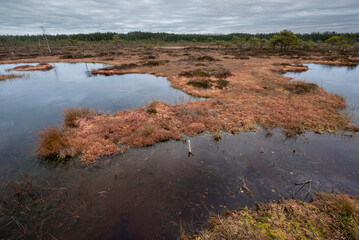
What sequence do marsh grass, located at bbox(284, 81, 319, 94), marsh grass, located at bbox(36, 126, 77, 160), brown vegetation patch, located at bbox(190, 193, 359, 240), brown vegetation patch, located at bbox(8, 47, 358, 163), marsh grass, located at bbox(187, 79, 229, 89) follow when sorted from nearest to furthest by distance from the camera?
brown vegetation patch, located at bbox(190, 193, 359, 240) < marsh grass, located at bbox(36, 126, 77, 160) < brown vegetation patch, located at bbox(8, 47, 358, 163) < marsh grass, located at bbox(284, 81, 319, 94) < marsh grass, located at bbox(187, 79, 229, 89)

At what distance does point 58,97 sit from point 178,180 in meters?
20.6

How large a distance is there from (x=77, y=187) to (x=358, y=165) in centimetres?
1480

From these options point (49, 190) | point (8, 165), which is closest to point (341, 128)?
point (49, 190)

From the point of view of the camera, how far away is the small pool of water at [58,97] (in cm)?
1336

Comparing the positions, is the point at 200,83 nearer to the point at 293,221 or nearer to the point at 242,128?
the point at 242,128

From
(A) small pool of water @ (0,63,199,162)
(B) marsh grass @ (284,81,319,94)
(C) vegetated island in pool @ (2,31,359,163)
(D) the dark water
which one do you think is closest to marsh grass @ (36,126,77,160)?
(C) vegetated island in pool @ (2,31,359,163)

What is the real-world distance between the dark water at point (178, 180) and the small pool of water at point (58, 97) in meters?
5.10

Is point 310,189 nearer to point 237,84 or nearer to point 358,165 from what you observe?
point 358,165

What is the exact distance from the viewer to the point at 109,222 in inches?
244

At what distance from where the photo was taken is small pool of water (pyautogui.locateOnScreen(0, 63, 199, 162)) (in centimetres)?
1336

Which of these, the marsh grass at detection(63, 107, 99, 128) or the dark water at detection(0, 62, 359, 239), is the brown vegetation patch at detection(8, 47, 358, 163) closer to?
the marsh grass at detection(63, 107, 99, 128)

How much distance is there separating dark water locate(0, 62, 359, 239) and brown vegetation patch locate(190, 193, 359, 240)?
1.62ft

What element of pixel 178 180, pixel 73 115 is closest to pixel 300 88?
pixel 178 180

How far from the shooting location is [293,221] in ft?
18.8
